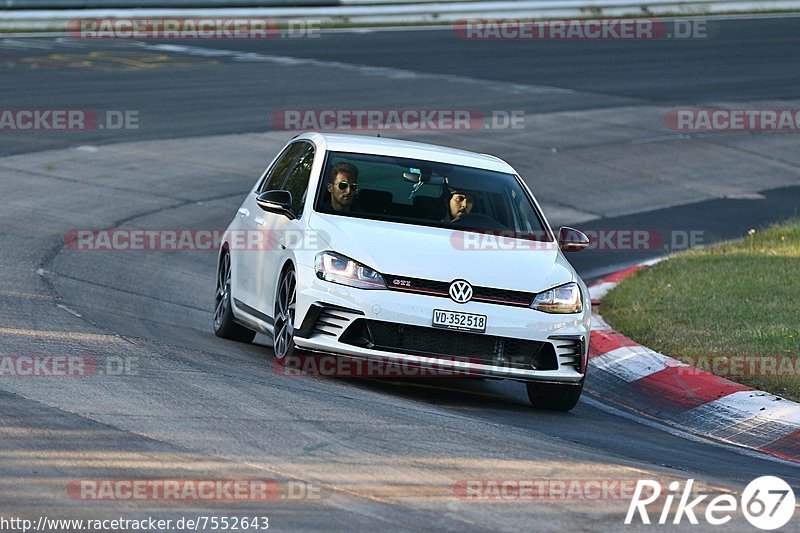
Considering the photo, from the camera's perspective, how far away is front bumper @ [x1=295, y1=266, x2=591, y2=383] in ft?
28.9

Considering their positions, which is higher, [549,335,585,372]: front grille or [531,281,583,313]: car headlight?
[531,281,583,313]: car headlight

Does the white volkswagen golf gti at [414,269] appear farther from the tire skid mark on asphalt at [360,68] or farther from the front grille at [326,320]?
the tire skid mark on asphalt at [360,68]

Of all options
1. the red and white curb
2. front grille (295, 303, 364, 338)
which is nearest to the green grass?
the red and white curb

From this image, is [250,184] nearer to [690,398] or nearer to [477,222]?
[477,222]

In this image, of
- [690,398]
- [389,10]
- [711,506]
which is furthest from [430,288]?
[389,10]

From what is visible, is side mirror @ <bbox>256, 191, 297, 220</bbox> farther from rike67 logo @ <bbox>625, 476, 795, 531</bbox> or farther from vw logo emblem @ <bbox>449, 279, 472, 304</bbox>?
rike67 logo @ <bbox>625, 476, 795, 531</bbox>

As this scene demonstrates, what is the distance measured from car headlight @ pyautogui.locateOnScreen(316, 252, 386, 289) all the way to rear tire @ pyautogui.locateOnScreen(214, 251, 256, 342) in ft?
6.61

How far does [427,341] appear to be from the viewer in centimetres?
884

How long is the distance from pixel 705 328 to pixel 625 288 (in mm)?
2103

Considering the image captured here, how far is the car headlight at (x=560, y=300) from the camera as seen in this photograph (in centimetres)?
907

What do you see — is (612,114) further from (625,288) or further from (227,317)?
(227,317)

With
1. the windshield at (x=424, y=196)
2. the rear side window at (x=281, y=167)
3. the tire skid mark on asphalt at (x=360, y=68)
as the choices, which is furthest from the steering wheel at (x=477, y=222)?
the tire skid mark on asphalt at (x=360, y=68)

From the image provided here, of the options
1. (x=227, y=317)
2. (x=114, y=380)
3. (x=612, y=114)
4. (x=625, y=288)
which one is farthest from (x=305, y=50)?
(x=114, y=380)

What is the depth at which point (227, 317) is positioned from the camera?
36.1ft
